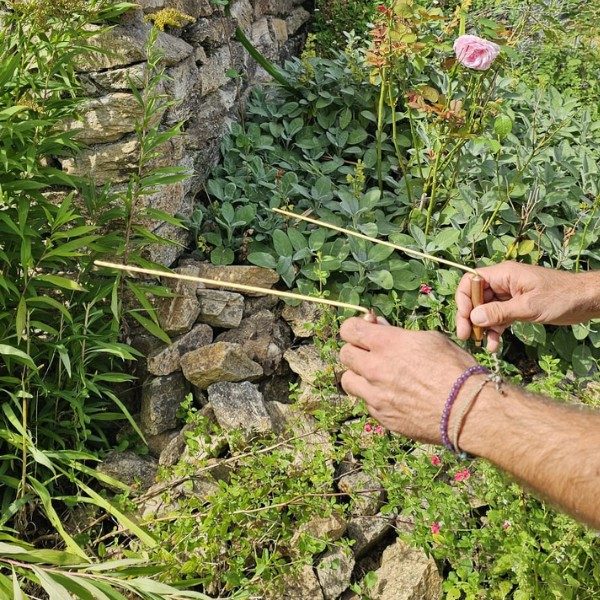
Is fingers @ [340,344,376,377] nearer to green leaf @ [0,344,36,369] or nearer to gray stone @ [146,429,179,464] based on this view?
green leaf @ [0,344,36,369]

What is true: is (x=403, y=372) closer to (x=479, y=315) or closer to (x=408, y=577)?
(x=479, y=315)

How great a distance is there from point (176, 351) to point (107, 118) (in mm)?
Result: 932

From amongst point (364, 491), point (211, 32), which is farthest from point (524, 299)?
point (211, 32)

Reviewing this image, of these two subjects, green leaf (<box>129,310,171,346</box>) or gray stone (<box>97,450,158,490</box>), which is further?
green leaf (<box>129,310,171,346</box>)

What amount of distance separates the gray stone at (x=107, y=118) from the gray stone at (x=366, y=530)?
1.69 metres

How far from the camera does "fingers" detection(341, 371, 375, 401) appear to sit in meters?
1.61

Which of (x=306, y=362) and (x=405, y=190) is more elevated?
(x=405, y=190)

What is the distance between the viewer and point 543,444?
4.66ft

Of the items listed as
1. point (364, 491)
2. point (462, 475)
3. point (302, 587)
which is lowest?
point (302, 587)

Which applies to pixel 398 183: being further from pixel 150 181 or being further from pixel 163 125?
pixel 150 181

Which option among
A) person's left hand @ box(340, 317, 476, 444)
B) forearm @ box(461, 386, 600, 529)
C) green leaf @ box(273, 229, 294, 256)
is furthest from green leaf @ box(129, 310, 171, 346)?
forearm @ box(461, 386, 600, 529)

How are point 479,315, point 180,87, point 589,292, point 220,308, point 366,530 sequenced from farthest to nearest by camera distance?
point 180,87 → point 220,308 → point 366,530 → point 589,292 → point 479,315

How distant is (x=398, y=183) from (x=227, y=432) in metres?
1.65

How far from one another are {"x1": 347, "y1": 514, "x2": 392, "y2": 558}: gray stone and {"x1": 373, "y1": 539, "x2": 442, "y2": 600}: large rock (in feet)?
0.28
